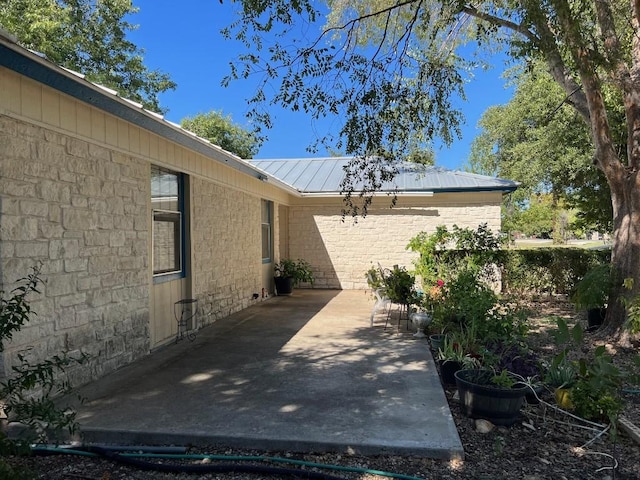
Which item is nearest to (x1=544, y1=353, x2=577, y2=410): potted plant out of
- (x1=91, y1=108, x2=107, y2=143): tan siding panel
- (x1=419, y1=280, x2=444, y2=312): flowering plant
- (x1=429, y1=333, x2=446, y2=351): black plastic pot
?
(x1=429, y1=333, x2=446, y2=351): black plastic pot

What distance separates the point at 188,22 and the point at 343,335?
16.8 feet

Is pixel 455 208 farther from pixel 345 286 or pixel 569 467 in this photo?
pixel 569 467

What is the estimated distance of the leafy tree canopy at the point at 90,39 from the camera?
1277 cm

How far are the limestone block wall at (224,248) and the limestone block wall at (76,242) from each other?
164 centimetres

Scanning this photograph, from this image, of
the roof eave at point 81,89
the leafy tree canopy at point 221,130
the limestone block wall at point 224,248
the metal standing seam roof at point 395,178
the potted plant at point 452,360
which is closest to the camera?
the roof eave at point 81,89

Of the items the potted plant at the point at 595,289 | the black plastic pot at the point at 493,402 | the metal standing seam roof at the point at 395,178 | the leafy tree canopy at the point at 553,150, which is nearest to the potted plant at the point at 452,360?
the black plastic pot at the point at 493,402

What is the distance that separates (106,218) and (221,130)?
69.0 ft

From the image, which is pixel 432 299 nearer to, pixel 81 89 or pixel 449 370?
pixel 449 370

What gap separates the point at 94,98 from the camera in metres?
4.24

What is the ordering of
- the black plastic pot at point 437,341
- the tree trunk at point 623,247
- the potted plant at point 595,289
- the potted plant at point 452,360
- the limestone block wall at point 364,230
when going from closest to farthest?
1. the potted plant at point 452,360
2. the black plastic pot at point 437,341
3. the tree trunk at point 623,247
4. the potted plant at point 595,289
5. the limestone block wall at point 364,230

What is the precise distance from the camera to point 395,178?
13516mm

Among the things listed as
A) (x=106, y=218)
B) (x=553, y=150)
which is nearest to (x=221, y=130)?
(x=553, y=150)

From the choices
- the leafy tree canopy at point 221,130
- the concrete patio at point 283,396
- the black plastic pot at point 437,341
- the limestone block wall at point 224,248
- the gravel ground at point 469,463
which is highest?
the leafy tree canopy at point 221,130

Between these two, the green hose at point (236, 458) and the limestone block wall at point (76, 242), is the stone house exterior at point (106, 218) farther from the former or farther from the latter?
the green hose at point (236, 458)
